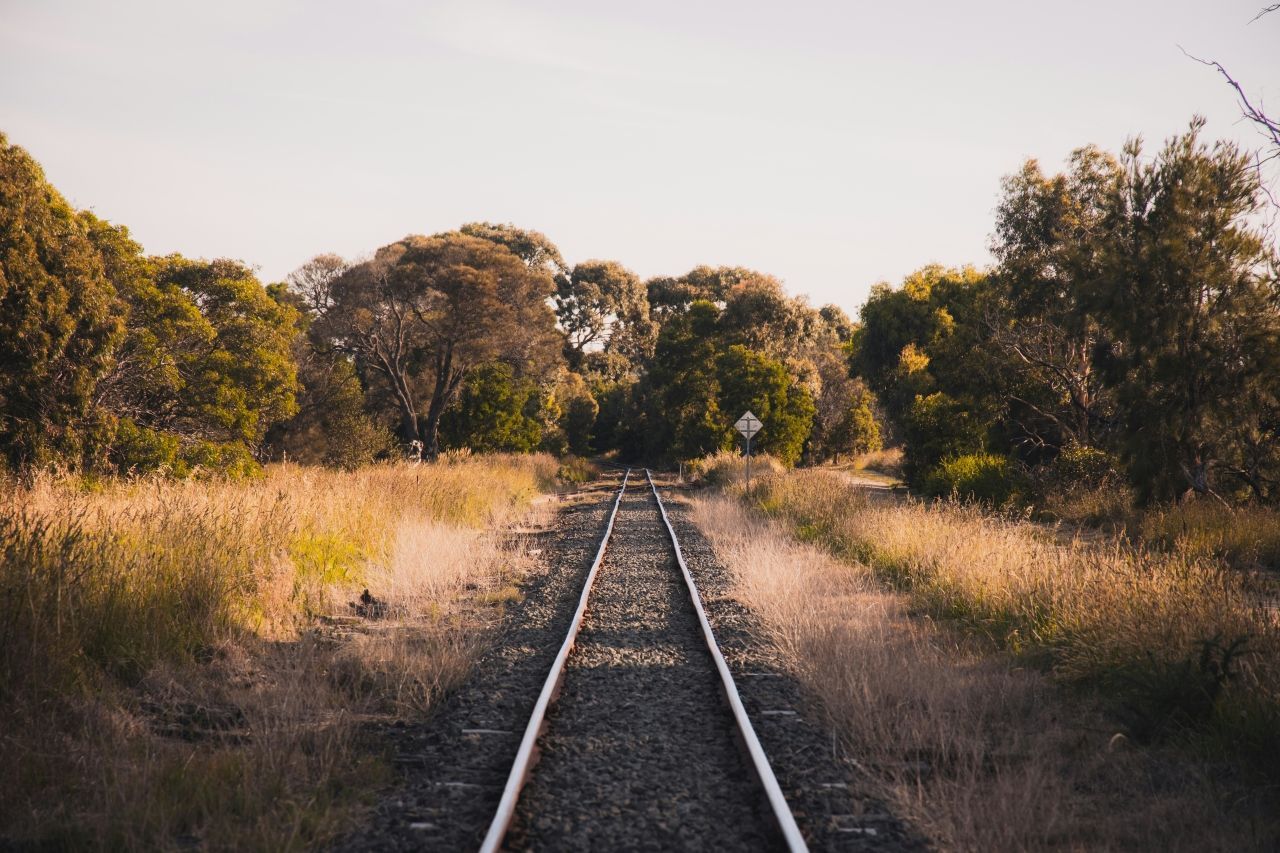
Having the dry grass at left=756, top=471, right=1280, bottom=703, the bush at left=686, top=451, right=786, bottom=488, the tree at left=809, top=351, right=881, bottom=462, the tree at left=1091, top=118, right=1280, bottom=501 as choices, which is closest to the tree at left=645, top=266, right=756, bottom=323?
Answer: the tree at left=809, top=351, right=881, bottom=462

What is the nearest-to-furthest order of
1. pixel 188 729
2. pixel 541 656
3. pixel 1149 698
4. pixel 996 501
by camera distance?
pixel 188 729 < pixel 1149 698 < pixel 541 656 < pixel 996 501

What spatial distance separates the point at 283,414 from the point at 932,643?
25.3 metres

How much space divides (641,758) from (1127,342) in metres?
16.0

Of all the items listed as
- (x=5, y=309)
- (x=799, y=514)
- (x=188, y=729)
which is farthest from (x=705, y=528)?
(x=5, y=309)

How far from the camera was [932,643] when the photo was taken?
802 centimetres

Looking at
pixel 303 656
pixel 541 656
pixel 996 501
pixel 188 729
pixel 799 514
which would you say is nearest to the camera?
pixel 188 729

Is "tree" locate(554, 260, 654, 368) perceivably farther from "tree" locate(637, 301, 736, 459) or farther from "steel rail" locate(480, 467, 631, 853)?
"steel rail" locate(480, 467, 631, 853)

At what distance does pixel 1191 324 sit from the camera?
15656 millimetres

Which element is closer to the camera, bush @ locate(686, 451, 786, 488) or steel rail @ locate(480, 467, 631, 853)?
steel rail @ locate(480, 467, 631, 853)

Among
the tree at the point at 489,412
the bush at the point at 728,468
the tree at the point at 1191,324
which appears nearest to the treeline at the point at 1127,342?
the tree at the point at 1191,324

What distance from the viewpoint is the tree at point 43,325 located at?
1741 cm

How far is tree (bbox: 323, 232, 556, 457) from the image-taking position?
118 ft

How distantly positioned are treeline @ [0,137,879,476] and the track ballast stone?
424 inches

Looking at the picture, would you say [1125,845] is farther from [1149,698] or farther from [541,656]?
[541,656]
